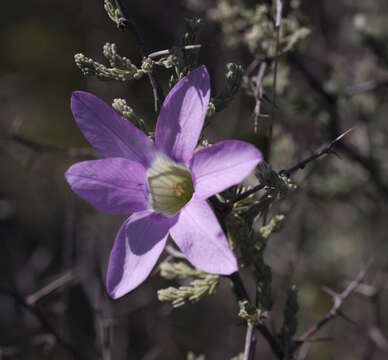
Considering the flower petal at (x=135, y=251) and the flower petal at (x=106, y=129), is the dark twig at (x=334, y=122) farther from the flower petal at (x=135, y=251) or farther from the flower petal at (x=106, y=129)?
the flower petal at (x=135, y=251)

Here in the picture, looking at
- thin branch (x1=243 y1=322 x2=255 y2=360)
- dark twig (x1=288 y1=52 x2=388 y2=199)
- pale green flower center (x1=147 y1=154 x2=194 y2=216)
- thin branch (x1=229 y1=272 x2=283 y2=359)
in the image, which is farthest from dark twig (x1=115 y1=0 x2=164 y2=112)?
dark twig (x1=288 y1=52 x2=388 y2=199)

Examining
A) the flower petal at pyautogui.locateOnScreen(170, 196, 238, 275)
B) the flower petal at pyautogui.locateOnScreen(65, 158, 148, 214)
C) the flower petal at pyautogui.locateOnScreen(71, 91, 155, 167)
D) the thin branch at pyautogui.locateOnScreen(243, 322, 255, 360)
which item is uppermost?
the flower petal at pyautogui.locateOnScreen(71, 91, 155, 167)

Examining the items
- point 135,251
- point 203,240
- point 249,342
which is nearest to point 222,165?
point 203,240

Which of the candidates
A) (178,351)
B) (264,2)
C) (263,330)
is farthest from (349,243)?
(263,330)

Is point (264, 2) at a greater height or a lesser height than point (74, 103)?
greater

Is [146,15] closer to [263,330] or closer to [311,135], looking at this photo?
[311,135]

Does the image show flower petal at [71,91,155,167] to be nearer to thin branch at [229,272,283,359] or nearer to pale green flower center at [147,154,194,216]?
pale green flower center at [147,154,194,216]
